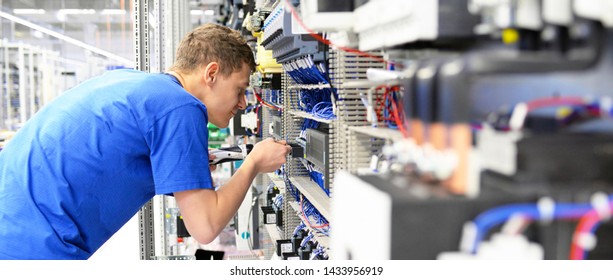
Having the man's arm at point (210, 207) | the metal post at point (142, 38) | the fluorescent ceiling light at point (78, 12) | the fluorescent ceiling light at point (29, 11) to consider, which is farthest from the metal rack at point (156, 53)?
the fluorescent ceiling light at point (29, 11)

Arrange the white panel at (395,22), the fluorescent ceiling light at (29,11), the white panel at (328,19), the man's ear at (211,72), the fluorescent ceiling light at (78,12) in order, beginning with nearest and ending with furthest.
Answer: the white panel at (395,22), the white panel at (328,19), the man's ear at (211,72), the fluorescent ceiling light at (29,11), the fluorescent ceiling light at (78,12)

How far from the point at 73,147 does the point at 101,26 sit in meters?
9.04

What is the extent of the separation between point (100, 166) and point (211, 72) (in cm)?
44

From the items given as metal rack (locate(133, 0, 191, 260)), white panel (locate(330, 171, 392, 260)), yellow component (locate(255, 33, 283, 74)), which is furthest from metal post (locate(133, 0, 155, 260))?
white panel (locate(330, 171, 392, 260))

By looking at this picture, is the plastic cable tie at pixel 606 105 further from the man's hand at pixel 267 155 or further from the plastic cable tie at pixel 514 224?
the man's hand at pixel 267 155

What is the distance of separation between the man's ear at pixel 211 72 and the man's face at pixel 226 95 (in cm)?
2

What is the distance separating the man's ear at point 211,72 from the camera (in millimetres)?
1696

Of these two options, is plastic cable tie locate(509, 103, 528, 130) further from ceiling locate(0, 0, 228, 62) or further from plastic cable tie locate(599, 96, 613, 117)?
ceiling locate(0, 0, 228, 62)

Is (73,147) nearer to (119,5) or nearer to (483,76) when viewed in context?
(483,76)

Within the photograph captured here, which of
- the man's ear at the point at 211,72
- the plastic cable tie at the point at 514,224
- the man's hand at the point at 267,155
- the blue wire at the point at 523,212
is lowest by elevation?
the man's hand at the point at 267,155

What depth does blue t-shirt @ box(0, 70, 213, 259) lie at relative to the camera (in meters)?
1.46

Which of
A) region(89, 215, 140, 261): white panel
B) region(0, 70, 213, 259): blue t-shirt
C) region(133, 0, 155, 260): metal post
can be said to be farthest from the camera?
region(89, 215, 140, 261): white panel

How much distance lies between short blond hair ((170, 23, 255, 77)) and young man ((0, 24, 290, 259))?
0.19 meters

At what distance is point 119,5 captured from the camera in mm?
Result: 8945
